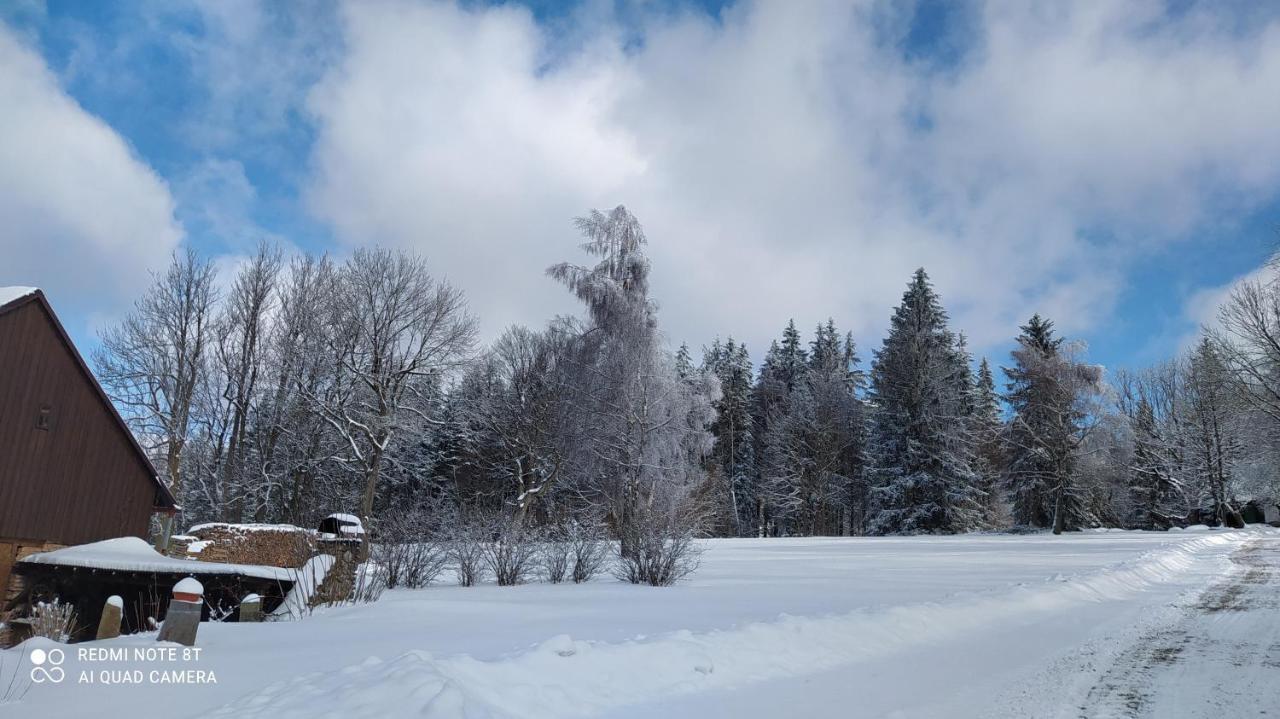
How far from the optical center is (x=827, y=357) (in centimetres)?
4934

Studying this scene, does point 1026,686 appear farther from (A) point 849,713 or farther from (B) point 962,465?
(B) point 962,465

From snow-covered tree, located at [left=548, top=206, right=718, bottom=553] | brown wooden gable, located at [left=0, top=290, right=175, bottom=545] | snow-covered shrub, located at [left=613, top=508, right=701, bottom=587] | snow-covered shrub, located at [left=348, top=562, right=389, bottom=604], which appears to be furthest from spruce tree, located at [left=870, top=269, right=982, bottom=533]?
brown wooden gable, located at [left=0, top=290, right=175, bottom=545]

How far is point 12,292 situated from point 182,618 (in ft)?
48.7

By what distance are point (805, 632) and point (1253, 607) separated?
23.8ft

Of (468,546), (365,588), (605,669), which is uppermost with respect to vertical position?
(468,546)

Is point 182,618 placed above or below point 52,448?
below

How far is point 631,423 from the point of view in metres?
23.8

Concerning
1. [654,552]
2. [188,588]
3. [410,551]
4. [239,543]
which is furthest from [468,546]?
[239,543]

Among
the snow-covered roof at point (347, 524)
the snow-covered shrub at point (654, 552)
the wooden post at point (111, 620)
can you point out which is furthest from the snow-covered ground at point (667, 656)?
the snow-covered roof at point (347, 524)

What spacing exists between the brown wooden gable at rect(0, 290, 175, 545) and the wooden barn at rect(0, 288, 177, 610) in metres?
0.02

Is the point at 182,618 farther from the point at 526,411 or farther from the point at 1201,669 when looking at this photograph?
the point at 526,411

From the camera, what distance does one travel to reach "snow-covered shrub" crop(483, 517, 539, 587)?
12930 mm

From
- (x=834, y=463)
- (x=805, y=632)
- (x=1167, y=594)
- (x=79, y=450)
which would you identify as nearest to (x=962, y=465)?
(x=834, y=463)

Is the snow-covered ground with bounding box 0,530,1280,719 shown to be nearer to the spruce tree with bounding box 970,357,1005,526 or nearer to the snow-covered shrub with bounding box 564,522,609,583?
the snow-covered shrub with bounding box 564,522,609,583
